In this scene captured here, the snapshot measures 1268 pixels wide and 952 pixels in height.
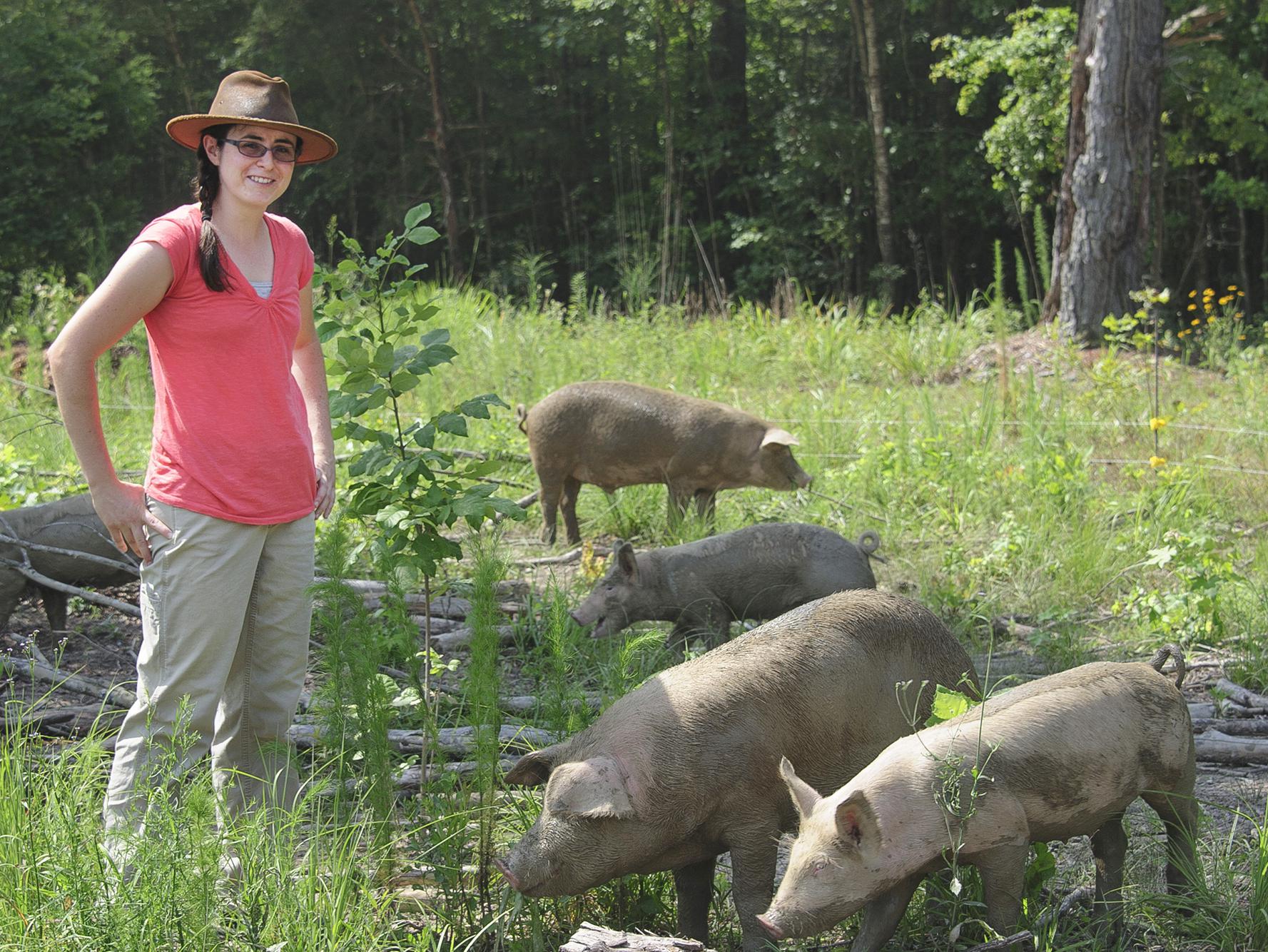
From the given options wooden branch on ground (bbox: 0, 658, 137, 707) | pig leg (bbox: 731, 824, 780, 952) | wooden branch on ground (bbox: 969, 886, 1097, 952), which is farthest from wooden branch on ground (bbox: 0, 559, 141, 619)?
wooden branch on ground (bbox: 969, 886, 1097, 952)

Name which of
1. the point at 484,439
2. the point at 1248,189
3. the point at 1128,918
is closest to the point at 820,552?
the point at 1128,918

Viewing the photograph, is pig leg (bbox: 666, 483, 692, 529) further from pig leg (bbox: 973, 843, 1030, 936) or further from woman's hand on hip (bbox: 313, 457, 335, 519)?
pig leg (bbox: 973, 843, 1030, 936)

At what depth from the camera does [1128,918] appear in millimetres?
2961

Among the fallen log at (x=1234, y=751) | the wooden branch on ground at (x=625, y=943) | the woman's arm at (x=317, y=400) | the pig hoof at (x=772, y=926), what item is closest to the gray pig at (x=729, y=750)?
the wooden branch on ground at (x=625, y=943)

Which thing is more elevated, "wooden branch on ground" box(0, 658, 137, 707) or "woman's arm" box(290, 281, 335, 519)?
"woman's arm" box(290, 281, 335, 519)

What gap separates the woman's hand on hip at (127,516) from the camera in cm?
297

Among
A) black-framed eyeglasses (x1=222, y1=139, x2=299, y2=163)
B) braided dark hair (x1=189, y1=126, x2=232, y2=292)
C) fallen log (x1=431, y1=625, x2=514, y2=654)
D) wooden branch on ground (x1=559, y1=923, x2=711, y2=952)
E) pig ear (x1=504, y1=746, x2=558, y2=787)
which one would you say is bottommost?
fallen log (x1=431, y1=625, x2=514, y2=654)

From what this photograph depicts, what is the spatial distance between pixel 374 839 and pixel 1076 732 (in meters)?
1.69

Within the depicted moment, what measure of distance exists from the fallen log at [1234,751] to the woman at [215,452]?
2.89 metres

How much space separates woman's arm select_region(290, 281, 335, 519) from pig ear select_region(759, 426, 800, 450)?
313cm

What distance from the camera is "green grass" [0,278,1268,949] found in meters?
2.66

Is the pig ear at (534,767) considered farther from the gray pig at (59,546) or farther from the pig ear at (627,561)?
the gray pig at (59,546)

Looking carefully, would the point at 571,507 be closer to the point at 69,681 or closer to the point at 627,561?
the point at 627,561

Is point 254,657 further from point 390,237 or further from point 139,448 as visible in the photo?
point 139,448
